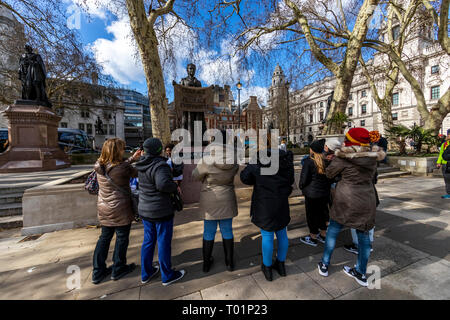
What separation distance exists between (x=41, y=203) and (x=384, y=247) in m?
6.64

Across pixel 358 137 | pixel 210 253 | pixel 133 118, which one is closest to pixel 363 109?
pixel 358 137

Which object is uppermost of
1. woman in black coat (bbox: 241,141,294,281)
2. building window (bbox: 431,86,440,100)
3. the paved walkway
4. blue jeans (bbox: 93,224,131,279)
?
building window (bbox: 431,86,440,100)

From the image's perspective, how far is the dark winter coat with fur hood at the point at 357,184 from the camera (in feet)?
6.89

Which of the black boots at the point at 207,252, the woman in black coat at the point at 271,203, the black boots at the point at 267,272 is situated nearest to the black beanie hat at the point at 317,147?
the woman in black coat at the point at 271,203

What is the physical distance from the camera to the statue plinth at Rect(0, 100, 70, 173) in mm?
8125

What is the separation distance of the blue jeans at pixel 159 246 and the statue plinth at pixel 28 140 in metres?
9.69

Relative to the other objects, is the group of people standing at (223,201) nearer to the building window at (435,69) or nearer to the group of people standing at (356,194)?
the group of people standing at (356,194)

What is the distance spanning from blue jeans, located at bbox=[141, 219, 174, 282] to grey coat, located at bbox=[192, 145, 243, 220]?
53 centimetres

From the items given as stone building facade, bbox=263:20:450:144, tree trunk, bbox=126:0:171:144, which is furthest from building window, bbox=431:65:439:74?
tree trunk, bbox=126:0:171:144

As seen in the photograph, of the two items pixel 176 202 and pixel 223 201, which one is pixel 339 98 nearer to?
pixel 223 201

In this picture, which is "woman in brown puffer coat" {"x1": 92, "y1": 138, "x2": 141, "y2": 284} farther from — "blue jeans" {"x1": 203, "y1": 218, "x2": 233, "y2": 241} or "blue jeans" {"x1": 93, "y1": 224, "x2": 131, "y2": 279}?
"blue jeans" {"x1": 203, "y1": 218, "x2": 233, "y2": 241}

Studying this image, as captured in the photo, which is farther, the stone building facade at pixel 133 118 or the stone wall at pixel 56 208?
the stone building facade at pixel 133 118

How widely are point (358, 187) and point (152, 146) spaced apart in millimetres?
2519
